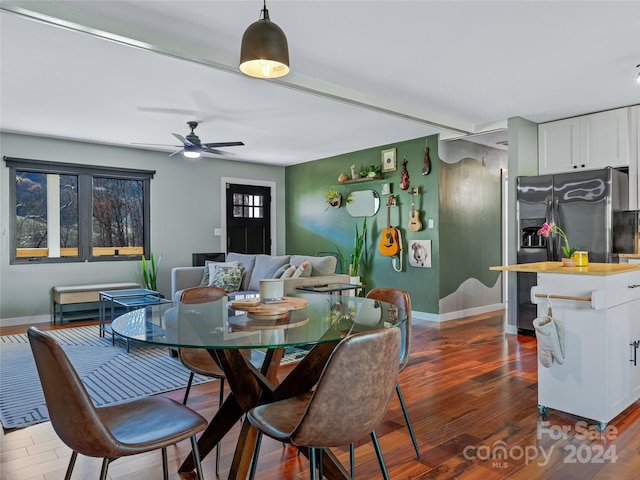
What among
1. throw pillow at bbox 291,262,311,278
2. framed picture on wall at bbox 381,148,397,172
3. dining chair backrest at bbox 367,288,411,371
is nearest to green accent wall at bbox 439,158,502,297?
framed picture on wall at bbox 381,148,397,172

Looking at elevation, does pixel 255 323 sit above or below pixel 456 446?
above

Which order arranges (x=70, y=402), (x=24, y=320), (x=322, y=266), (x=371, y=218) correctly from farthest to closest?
(x=371, y=218) < (x=24, y=320) < (x=322, y=266) < (x=70, y=402)

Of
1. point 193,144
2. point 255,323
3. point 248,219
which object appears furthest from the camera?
point 248,219

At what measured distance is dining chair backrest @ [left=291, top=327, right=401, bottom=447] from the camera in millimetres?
1326

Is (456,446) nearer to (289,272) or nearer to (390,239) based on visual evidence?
(289,272)

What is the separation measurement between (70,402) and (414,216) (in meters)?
5.16

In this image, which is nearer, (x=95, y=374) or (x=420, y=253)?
(x=95, y=374)

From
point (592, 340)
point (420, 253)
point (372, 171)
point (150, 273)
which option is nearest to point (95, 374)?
point (150, 273)

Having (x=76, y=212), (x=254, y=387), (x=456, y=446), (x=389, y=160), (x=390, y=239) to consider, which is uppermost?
(x=389, y=160)

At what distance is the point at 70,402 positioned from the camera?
1.28m

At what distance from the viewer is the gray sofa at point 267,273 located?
15.7 ft

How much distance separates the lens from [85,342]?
4605 mm

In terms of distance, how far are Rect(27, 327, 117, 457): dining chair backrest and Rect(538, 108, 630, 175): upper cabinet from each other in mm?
5047

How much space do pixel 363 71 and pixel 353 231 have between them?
3.54 metres
